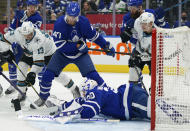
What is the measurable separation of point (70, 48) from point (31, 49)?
16.5 inches

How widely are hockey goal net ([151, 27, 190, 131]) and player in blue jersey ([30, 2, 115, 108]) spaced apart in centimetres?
100

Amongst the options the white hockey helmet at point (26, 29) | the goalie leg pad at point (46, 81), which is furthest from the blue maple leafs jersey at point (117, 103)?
the white hockey helmet at point (26, 29)

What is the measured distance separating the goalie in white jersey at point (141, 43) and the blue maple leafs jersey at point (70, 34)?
448 mm

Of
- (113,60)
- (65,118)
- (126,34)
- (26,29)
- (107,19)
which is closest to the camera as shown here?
(65,118)

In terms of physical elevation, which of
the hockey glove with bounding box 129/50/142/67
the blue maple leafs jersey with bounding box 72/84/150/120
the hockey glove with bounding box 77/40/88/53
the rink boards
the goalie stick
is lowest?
the rink boards

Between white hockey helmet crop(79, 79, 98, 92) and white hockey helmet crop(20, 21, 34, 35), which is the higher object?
white hockey helmet crop(20, 21, 34, 35)

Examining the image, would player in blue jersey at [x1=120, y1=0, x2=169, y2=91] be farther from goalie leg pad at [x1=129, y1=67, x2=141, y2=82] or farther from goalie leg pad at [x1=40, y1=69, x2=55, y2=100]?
goalie leg pad at [x1=40, y1=69, x2=55, y2=100]

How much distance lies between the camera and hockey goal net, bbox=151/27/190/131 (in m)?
3.55

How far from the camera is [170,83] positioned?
356 cm

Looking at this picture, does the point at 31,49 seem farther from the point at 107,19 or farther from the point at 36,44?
the point at 107,19

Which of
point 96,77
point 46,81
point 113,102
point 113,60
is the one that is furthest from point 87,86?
point 113,60

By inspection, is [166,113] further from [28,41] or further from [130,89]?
[28,41]

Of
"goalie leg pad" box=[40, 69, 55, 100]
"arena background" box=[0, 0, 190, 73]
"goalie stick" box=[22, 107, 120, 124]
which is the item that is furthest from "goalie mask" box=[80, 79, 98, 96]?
"arena background" box=[0, 0, 190, 73]

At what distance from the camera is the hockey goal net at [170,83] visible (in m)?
3.55
